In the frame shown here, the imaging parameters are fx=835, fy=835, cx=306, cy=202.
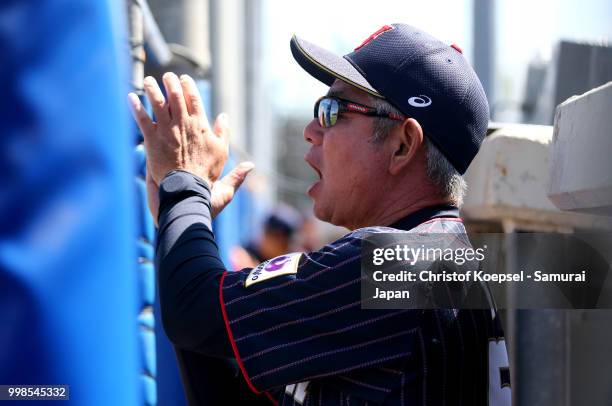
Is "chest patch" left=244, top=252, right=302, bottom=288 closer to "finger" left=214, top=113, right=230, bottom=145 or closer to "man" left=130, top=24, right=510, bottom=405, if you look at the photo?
"man" left=130, top=24, right=510, bottom=405

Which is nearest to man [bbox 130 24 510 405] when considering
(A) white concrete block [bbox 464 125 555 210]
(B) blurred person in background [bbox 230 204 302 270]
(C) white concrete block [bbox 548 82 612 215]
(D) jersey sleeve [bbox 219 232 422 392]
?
(D) jersey sleeve [bbox 219 232 422 392]

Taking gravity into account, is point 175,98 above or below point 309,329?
above

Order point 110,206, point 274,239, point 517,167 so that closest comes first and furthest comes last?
point 110,206 → point 517,167 → point 274,239

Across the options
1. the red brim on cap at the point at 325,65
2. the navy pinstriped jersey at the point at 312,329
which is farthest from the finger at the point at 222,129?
the navy pinstriped jersey at the point at 312,329

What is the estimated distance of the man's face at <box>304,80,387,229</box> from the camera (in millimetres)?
1848

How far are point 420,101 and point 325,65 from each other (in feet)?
0.74

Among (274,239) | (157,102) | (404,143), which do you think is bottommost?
(274,239)

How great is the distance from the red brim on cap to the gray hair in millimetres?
31

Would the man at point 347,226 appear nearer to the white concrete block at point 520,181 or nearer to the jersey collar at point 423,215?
the jersey collar at point 423,215

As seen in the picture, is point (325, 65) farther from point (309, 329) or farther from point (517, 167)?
point (517, 167)

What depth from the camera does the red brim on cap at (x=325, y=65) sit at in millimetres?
1829

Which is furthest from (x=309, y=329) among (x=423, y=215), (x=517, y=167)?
(x=517, y=167)

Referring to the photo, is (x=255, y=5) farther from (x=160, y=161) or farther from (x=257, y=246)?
(x=160, y=161)

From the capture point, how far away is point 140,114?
5.63ft
